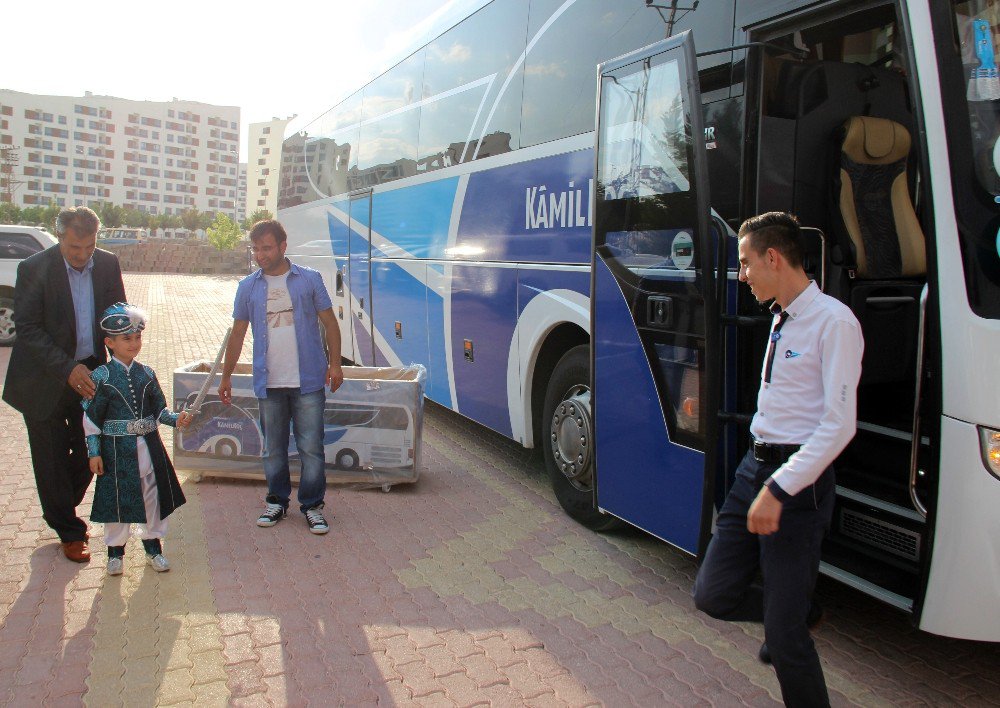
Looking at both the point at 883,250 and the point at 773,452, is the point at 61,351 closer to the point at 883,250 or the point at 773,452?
the point at 773,452

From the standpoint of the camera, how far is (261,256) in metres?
4.96

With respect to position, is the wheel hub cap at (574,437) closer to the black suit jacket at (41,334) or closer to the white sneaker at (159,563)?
the white sneaker at (159,563)

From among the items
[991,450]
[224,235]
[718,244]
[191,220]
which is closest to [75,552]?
[718,244]

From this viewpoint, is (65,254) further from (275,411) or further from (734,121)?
(734,121)

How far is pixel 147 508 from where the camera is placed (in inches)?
174

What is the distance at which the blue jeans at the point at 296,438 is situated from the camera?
5.22m

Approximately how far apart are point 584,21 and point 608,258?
1.70 m

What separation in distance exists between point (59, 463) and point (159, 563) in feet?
2.63

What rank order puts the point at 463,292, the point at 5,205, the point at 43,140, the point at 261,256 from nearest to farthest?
the point at 261,256, the point at 463,292, the point at 5,205, the point at 43,140

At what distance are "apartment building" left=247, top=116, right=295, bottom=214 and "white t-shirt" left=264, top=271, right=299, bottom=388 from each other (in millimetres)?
158705

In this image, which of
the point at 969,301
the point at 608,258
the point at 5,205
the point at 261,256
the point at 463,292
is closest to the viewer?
the point at 969,301

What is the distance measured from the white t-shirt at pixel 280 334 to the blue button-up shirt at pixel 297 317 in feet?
0.08

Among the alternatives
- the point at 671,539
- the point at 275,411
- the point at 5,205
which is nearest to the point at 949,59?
the point at 671,539

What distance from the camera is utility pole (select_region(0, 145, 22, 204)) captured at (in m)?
102
